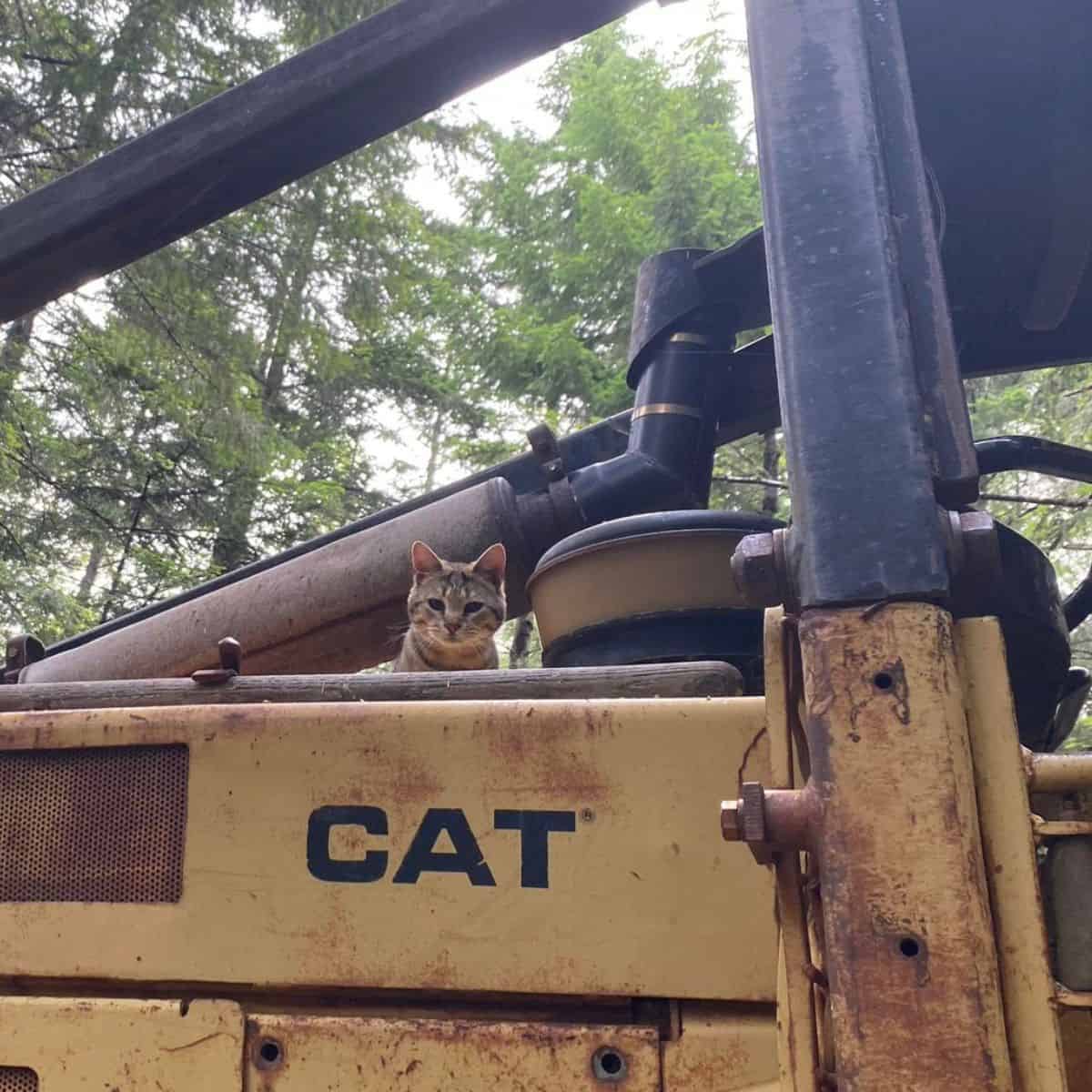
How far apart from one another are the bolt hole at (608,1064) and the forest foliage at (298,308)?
760 cm

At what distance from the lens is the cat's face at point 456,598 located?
3.53 meters

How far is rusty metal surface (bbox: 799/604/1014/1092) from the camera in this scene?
3.45ft

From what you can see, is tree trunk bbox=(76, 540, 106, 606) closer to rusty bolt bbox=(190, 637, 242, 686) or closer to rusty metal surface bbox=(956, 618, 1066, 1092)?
rusty bolt bbox=(190, 637, 242, 686)

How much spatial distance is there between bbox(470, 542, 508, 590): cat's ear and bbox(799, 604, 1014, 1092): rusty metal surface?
2.29 metres

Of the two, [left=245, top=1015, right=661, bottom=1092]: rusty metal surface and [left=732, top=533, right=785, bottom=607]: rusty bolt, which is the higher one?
[left=732, top=533, right=785, bottom=607]: rusty bolt

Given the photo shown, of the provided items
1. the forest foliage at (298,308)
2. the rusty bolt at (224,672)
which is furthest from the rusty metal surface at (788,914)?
the forest foliage at (298,308)

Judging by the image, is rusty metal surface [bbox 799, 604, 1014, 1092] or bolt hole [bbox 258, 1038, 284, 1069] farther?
bolt hole [bbox 258, 1038, 284, 1069]

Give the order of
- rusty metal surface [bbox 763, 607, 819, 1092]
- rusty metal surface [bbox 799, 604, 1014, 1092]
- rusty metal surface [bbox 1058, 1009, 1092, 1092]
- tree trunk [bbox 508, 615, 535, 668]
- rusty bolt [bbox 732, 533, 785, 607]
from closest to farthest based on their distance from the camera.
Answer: rusty metal surface [bbox 799, 604, 1014, 1092] < rusty metal surface [bbox 763, 607, 819, 1092] < rusty bolt [bbox 732, 533, 785, 607] < rusty metal surface [bbox 1058, 1009, 1092, 1092] < tree trunk [bbox 508, 615, 535, 668]

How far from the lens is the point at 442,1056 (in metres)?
1.60

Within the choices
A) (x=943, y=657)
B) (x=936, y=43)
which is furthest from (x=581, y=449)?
(x=943, y=657)

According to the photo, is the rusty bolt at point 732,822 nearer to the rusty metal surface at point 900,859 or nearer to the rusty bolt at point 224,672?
the rusty metal surface at point 900,859

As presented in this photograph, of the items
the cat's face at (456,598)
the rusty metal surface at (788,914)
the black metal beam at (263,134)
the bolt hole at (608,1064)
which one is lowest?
the bolt hole at (608,1064)

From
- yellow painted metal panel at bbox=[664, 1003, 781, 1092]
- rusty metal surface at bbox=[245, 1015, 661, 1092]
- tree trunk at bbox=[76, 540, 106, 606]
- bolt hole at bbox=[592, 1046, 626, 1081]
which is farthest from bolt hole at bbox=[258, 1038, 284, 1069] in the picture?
tree trunk at bbox=[76, 540, 106, 606]

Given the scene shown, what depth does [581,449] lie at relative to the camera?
140 inches
